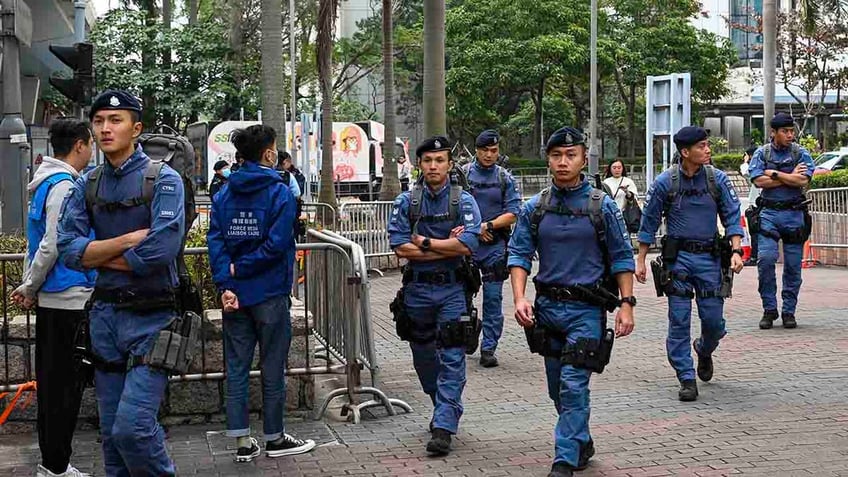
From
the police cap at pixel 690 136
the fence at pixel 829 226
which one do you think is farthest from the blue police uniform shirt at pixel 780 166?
the fence at pixel 829 226

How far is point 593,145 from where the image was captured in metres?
25.6

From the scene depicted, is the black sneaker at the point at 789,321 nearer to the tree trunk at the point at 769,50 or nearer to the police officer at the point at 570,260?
the police officer at the point at 570,260

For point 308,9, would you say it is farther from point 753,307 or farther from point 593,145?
point 753,307

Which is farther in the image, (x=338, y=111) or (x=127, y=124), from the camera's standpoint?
(x=338, y=111)

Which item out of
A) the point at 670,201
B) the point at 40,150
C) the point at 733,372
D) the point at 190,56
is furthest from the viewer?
the point at 190,56

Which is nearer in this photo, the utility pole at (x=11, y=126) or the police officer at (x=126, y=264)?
the police officer at (x=126, y=264)

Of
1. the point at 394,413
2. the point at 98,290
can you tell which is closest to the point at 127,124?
the point at 98,290

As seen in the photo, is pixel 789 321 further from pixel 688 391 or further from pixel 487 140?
pixel 487 140

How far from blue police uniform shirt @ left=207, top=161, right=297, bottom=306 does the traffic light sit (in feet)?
24.6

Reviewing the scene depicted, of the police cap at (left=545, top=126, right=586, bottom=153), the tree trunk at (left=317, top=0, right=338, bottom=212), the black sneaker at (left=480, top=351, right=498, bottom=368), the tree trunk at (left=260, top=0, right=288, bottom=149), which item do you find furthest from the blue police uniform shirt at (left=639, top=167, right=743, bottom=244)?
the tree trunk at (left=317, top=0, right=338, bottom=212)

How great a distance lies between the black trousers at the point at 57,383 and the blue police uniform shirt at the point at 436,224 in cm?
210

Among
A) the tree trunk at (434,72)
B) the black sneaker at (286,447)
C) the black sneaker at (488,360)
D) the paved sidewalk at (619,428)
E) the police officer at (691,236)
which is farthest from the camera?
the tree trunk at (434,72)

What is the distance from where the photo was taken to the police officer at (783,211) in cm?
1148

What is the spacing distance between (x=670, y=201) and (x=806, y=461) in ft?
8.59
